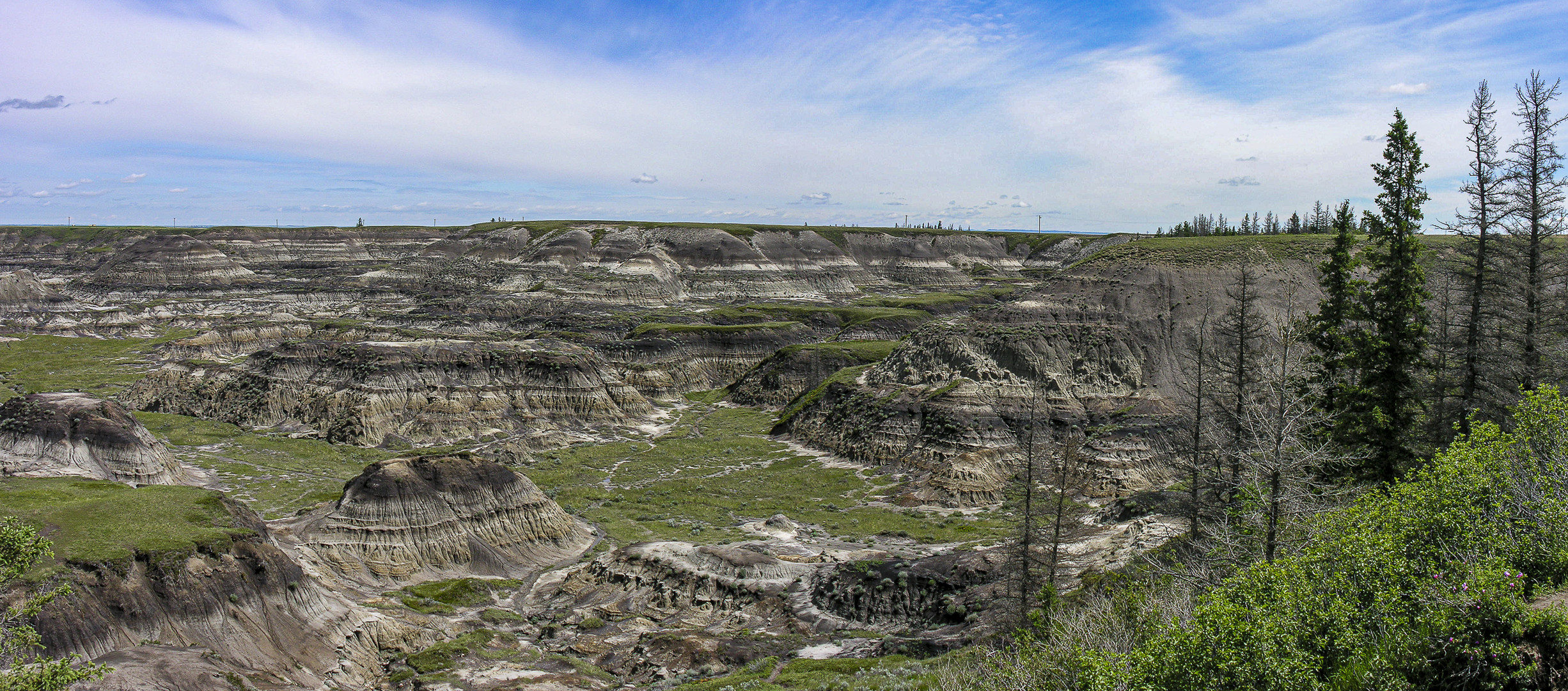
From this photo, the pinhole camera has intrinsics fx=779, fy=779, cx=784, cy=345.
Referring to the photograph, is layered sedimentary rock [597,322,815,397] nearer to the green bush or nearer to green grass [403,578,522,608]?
green grass [403,578,522,608]

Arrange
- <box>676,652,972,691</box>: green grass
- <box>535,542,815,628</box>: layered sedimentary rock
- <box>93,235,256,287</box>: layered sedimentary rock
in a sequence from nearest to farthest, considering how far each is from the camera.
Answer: <box>676,652,972,691</box>: green grass
<box>535,542,815,628</box>: layered sedimentary rock
<box>93,235,256,287</box>: layered sedimentary rock

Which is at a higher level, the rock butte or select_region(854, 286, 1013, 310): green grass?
select_region(854, 286, 1013, 310): green grass

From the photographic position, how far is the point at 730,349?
117812 millimetres

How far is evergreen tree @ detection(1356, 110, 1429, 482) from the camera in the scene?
3431 centimetres

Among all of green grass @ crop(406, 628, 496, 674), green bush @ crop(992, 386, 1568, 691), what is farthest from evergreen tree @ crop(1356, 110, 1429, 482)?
green grass @ crop(406, 628, 496, 674)

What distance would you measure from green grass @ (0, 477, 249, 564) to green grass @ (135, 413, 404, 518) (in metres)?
16.8

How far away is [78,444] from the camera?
2228 inches

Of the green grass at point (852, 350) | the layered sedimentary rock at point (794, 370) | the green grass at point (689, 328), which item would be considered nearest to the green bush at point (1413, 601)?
the layered sedimentary rock at point (794, 370)

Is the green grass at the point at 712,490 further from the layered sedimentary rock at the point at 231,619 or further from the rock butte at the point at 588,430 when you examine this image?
the layered sedimentary rock at the point at 231,619

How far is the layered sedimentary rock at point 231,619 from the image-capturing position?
91.5ft

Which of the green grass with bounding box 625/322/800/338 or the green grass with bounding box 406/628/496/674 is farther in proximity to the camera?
the green grass with bounding box 625/322/800/338

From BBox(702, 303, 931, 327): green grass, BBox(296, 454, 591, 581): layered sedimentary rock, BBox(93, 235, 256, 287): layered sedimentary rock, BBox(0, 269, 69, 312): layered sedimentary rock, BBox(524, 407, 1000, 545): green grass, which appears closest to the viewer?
BBox(296, 454, 591, 581): layered sedimentary rock

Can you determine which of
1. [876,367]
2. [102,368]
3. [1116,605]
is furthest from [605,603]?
[102,368]

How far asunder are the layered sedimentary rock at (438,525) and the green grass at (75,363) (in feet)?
244
